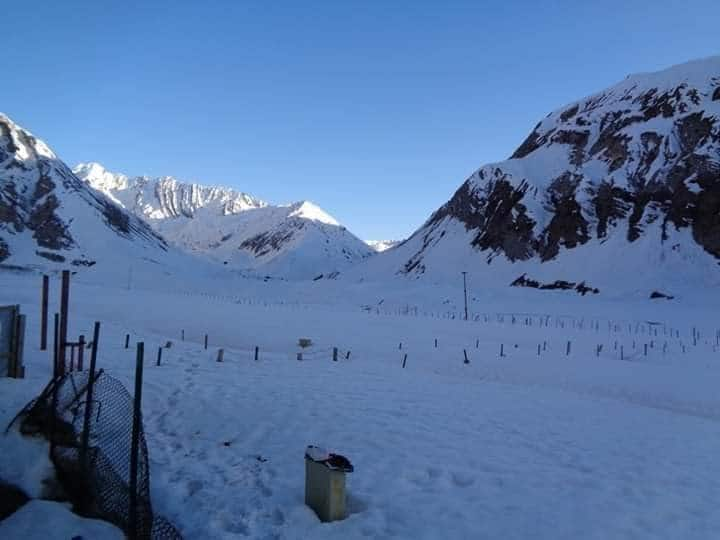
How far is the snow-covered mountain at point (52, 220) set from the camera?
9869cm

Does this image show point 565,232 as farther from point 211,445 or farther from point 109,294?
point 211,445

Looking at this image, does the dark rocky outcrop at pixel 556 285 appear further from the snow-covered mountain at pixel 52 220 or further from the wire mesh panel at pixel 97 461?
the snow-covered mountain at pixel 52 220

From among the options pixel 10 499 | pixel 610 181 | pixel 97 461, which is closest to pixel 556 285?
pixel 610 181

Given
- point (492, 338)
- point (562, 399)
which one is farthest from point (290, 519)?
point (492, 338)

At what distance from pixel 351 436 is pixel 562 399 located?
905 centimetres

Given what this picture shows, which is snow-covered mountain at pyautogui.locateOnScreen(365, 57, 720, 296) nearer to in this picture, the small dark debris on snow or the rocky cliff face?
the rocky cliff face

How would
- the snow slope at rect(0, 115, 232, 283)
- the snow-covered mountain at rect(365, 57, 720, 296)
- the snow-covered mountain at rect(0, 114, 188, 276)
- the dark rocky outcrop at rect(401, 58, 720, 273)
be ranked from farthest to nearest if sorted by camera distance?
1. the snow-covered mountain at rect(0, 114, 188, 276)
2. the snow slope at rect(0, 115, 232, 283)
3. the dark rocky outcrop at rect(401, 58, 720, 273)
4. the snow-covered mountain at rect(365, 57, 720, 296)

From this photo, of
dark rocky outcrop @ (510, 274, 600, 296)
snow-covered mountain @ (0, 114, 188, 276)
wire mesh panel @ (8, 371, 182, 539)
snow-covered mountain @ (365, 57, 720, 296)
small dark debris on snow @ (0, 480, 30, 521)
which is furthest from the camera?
snow-covered mountain @ (0, 114, 188, 276)

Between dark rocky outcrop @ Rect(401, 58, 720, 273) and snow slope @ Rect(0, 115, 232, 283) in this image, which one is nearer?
dark rocky outcrop @ Rect(401, 58, 720, 273)

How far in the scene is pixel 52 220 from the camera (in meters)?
110

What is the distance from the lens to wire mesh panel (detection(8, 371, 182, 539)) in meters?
6.19

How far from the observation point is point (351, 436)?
1056cm

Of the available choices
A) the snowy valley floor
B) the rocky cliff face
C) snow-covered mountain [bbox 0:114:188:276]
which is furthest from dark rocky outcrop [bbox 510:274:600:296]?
the rocky cliff face

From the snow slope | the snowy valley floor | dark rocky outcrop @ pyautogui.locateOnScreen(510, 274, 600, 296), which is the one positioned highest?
the snow slope
